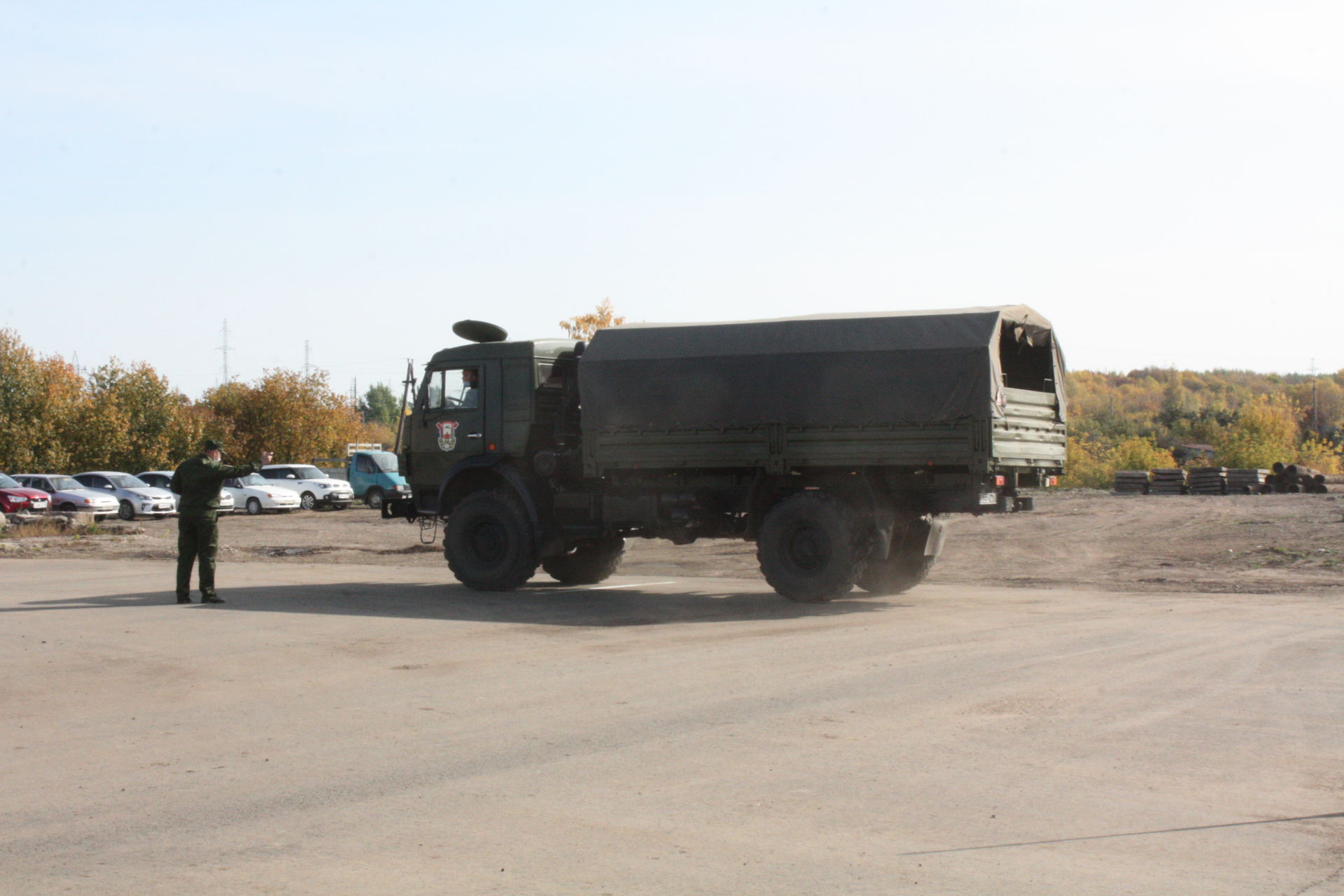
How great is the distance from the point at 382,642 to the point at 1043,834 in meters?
7.77

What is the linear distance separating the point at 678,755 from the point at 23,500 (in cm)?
3658

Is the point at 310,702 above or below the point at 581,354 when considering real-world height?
below

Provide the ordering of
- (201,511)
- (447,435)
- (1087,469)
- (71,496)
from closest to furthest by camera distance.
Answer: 1. (201,511)
2. (447,435)
3. (71,496)
4. (1087,469)

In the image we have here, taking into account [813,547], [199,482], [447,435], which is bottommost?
[813,547]

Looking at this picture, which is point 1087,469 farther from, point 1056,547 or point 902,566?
point 902,566

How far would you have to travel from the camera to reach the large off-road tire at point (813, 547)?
48.2 ft

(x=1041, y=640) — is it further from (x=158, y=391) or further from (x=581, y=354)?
(x=158, y=391)

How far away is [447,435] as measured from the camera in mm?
17344

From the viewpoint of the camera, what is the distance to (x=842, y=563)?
14688 mm

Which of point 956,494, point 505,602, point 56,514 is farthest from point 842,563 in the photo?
point 56,514

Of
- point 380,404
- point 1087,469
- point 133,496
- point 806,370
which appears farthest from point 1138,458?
point 380,404

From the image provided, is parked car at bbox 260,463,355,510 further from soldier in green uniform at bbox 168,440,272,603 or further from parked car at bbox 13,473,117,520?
soldier in green uniform at bbox 168,440,272,603

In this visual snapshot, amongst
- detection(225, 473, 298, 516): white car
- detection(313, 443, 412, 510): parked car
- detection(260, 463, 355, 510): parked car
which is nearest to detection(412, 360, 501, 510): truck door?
detection(225, 473, 298, 516): white car

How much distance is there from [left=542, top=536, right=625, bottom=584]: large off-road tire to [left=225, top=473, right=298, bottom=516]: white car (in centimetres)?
2890
